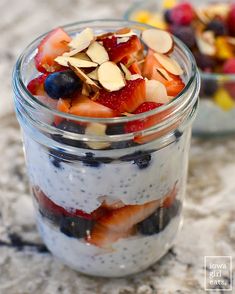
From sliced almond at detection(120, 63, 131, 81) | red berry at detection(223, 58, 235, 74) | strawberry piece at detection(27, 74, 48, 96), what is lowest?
red berry at detection(223, 58, 235, 74)

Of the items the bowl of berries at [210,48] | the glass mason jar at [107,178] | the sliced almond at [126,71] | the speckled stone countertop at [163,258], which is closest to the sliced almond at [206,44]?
the bowl of berries at [210,48]

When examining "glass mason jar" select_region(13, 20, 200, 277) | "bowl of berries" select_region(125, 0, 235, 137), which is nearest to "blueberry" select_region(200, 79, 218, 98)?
"bowl of berries" select_region(125, 0, 235, 137)

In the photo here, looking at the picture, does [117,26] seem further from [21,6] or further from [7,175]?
[21,6]

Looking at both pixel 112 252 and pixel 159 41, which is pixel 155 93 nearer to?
pixel 159 41

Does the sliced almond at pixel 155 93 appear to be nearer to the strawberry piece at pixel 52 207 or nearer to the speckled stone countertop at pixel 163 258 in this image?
the strawberry piece at pixel 52 207

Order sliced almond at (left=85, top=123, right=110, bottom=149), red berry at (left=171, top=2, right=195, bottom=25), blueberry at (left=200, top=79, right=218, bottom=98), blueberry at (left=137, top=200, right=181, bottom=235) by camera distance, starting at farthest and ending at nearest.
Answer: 1. red berry at (left=171, top=2, right=195, bottom=25)
2. blueberry at (left=200, top=79, right=218, bottom=98)
3. blueberry at (left=137, top=200, right=181, bottom=235)
4. sliced almond at (left=85, top=123, right=110, bottom=149)

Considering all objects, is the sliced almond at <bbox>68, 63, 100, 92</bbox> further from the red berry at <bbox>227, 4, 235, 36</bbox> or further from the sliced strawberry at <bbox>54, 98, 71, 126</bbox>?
the red berry at <bbox>227, 4, 235, 36</bbox>

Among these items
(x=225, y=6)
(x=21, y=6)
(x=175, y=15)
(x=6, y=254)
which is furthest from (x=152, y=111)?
(x=21, y=6)

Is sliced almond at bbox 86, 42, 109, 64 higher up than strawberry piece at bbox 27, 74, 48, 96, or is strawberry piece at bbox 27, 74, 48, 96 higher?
sliced almond at bbox 86, 42, 109, 64

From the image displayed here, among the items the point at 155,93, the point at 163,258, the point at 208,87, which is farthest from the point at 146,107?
the point at 208,87
